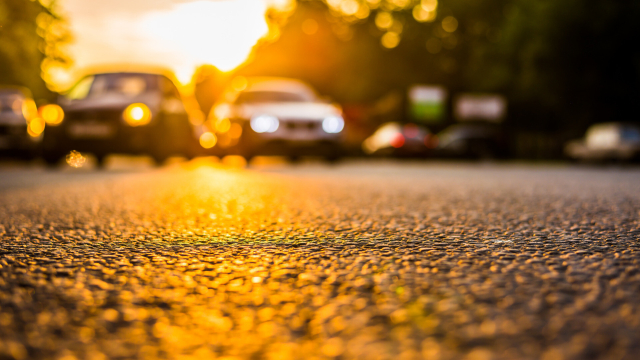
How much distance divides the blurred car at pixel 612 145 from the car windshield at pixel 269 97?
40.0 ft

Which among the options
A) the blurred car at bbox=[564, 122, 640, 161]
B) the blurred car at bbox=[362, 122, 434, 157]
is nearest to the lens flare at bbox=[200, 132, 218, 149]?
the blurred car at bbox=[362, 122, 434, 157]

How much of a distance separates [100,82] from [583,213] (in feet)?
31.4

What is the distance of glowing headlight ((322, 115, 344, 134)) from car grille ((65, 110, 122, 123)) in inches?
148

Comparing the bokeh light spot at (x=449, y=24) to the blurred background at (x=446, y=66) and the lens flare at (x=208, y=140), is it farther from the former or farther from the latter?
the lens flare at (x=208, y=140)

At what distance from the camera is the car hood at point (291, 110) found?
1330 centimetres

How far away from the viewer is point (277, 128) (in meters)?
13.1

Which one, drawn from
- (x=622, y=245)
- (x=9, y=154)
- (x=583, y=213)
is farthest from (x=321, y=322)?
(x=9, y=154)

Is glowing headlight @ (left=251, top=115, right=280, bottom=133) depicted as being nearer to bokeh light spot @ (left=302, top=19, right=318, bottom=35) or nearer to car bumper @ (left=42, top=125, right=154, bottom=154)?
car bumper @ (left=42, top=125, right=154, bottom=154)

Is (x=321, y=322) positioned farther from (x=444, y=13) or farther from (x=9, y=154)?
(x=444, y=13)

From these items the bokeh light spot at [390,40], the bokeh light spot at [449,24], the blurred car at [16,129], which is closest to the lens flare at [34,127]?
the blurred car at [16,129]

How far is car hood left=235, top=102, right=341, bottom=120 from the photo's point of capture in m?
13.3

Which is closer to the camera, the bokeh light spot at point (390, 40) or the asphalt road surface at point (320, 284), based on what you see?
the asphalt road surface at point (320, 284)

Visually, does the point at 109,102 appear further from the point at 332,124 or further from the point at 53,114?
the point at 332,124

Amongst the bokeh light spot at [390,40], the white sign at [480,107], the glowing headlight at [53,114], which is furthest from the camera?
the bokeh light spot at [390,40]
